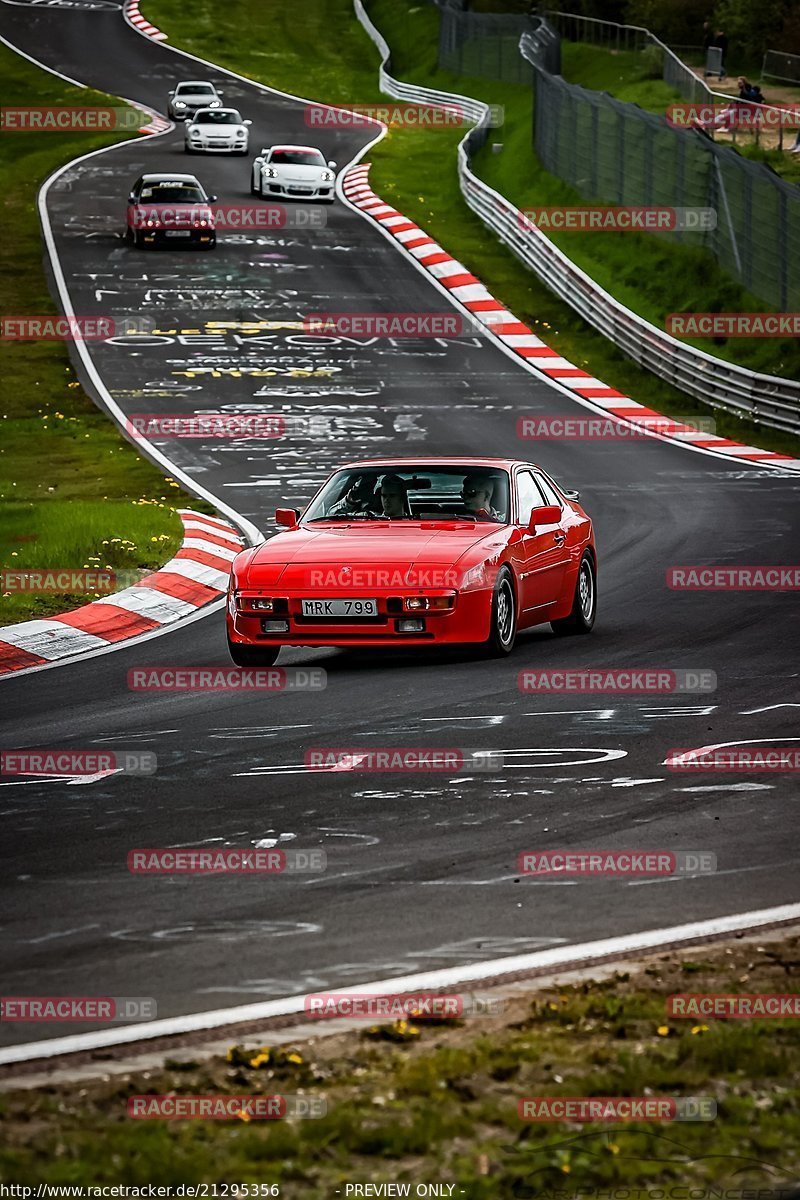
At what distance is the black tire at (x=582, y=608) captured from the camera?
47.5 ft

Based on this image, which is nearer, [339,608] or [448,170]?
[339,608]

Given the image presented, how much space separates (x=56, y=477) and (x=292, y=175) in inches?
980

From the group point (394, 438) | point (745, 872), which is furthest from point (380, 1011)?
point (394, 438)

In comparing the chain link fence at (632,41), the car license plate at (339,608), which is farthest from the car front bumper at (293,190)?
the car license plate at (339,608)

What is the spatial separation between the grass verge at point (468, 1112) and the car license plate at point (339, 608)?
666cm

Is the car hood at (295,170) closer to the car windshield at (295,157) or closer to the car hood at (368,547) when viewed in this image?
the car windshield at (295,157)

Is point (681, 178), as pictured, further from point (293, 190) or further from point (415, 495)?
point (415, 495)

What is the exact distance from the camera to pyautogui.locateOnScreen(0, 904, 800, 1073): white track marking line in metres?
5.59

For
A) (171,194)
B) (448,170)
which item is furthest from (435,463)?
(448,170)

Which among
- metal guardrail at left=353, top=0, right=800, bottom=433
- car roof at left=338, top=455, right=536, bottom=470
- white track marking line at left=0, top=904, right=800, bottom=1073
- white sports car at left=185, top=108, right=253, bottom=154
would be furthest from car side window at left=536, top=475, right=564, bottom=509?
white sports car at left=185, top=108, right=253, bottom=154

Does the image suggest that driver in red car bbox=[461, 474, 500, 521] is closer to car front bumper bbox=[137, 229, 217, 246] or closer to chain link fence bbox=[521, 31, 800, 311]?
chain link fence bbox=[521, 31, 800, 311]

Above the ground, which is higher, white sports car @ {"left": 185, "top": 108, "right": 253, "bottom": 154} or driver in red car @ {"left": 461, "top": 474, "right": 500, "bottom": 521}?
driver in red car @ {"left": 461, "top": 474, "right": 500, "bottom": 521}

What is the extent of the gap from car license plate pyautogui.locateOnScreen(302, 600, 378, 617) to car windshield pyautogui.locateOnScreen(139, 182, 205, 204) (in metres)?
29.8

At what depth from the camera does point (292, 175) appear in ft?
153
